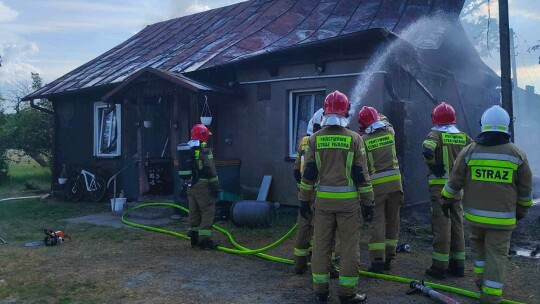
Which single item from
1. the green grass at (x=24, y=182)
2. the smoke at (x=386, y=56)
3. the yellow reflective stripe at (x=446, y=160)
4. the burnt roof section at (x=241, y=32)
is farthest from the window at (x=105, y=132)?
the yellow reflective stripe at (x=446, y=160)

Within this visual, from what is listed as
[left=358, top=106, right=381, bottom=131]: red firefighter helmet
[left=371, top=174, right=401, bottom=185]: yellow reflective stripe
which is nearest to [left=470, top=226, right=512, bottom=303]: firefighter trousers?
[left=371, top=174, right=401, bottom=185]: yellow reflective stripe

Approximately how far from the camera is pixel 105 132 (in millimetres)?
13984

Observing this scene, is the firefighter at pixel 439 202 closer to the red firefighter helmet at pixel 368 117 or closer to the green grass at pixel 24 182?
the red firefighter helmet at pixel 368 117

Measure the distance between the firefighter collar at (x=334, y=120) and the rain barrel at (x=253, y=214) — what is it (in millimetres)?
3970

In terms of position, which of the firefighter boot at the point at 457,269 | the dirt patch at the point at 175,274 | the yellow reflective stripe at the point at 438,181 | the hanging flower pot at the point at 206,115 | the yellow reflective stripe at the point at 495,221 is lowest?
the dirt patch at the point at 175,274

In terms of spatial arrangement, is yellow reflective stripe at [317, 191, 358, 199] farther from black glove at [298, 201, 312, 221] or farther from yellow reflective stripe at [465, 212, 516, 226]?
yellow reflective stripe at [465, 212, 516, 226]

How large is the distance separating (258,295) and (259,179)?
18.1 feet

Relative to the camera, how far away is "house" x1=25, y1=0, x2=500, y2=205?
9.17 meters

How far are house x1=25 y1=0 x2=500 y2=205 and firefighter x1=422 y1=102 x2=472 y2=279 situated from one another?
304 centimetres

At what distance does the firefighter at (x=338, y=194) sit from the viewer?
464 cm

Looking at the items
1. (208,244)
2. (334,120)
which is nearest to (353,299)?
(334,120)

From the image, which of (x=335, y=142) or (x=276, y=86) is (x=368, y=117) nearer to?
(x=335, y=142)

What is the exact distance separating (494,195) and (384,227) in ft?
5.06

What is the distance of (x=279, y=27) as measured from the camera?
12.4 metres
